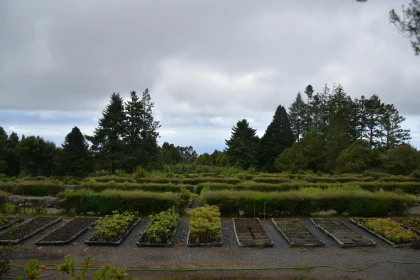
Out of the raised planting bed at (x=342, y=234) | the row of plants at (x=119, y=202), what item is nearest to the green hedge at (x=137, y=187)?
the row of plants at (x=119, y=202)

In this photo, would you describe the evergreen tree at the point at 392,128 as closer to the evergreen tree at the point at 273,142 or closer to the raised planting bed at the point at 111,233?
the evergreen tree at the point at 273,142

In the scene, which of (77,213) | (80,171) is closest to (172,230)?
(77,213)

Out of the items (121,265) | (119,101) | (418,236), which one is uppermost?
(119,101)

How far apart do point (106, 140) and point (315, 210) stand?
27647 mm

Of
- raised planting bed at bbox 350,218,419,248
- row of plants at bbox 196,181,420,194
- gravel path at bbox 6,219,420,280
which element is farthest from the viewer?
row of plants at bbox 196,181,420,194

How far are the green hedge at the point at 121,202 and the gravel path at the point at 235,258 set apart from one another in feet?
10.8

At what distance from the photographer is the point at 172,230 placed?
10305mm

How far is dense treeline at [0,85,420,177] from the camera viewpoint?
3088 cm

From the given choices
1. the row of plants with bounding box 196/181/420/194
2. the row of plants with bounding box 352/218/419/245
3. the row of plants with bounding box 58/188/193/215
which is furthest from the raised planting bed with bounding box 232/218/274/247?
the row of plants with bounding box 196/181/420/194

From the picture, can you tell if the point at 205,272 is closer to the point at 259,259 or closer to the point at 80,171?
the point at 259,259

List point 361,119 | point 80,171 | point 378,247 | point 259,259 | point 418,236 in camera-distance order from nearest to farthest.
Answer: point 259,259 → point 378,247 → point 418,236 → point 80,171 → point 361,119

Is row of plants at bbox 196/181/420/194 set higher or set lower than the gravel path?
higher

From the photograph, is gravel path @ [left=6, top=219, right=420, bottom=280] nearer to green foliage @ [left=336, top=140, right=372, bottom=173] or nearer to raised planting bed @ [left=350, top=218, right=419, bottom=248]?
raised planting bed @ [left=350, top=218, right=419, bottom=248]

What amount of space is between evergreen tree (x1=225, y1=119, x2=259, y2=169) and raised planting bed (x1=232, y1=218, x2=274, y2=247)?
29.4 meters
